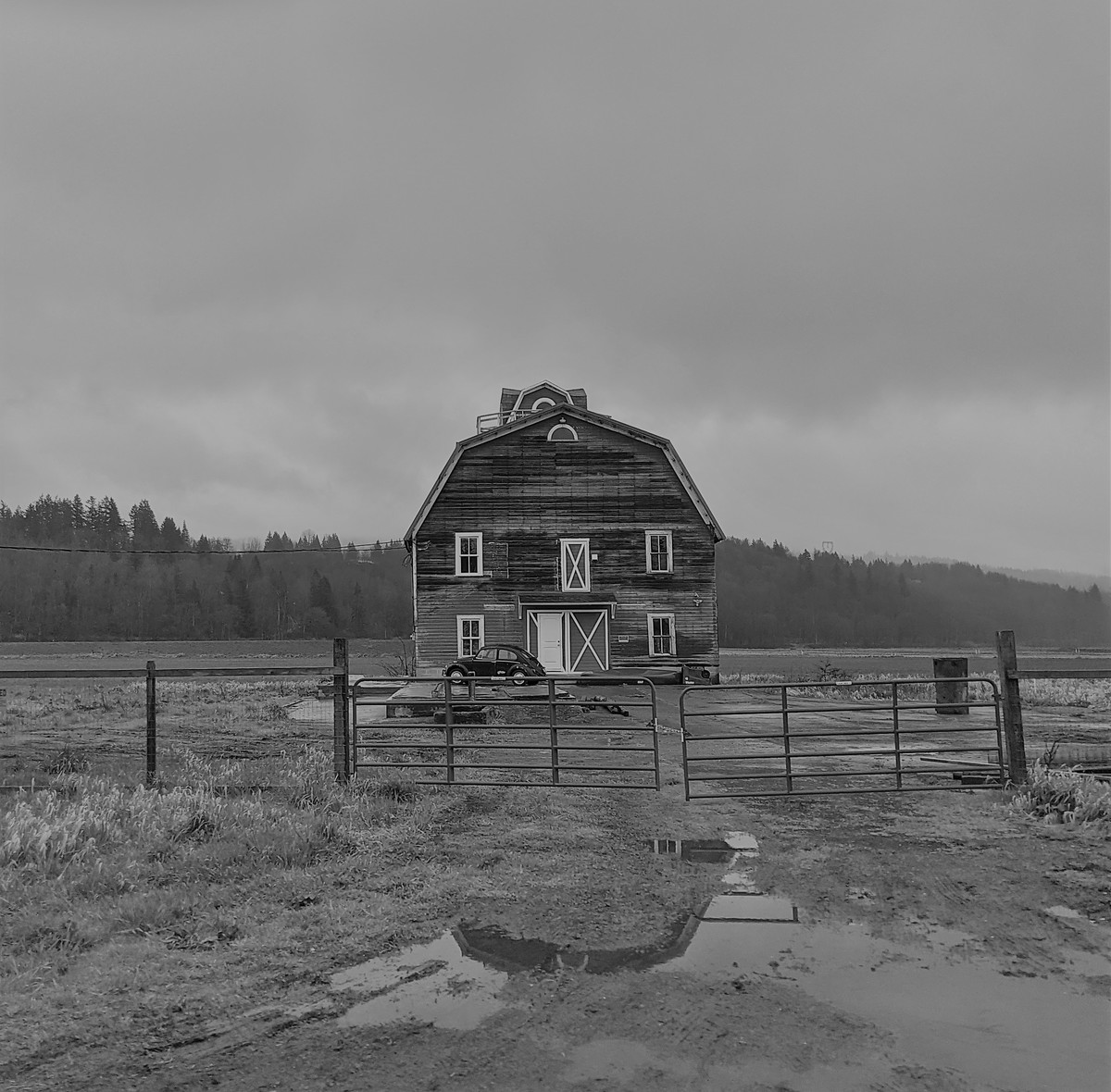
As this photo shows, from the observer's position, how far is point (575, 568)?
32438mm

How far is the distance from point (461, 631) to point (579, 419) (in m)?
9.02

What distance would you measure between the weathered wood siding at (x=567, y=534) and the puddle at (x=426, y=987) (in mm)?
26352

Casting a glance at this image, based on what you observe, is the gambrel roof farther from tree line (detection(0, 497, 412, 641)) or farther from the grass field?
tree line (detection(0, 497, 412, 641))

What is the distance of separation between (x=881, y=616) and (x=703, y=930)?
13637 centimetres

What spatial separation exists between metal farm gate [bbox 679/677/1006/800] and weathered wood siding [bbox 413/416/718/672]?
4.78 metres

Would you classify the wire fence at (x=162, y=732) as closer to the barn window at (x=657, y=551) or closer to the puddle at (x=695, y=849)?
the puddle at (x=695, y=849)

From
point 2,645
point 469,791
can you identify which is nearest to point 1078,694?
point 469,791

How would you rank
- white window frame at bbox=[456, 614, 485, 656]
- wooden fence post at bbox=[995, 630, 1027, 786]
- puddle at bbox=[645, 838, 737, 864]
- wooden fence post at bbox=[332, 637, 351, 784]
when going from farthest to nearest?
1. white window frame at bbox=[456, 614, 485, 656]
2. wooden fence post at bbox=[332, 637, 351, 784]
3. wooden fence post at bbox=[995, 630, 1027, 786]
4. puddle at bbox=[645, 838, 737, 864]

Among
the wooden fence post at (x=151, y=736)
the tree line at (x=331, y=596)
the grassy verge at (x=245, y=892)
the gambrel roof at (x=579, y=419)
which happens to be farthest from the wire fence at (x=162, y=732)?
the tree line at (x=331, y=596)

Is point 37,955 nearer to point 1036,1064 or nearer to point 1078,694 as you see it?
point 1036,1064

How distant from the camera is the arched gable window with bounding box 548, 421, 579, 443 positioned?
32.8 m

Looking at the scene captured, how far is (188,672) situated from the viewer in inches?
436

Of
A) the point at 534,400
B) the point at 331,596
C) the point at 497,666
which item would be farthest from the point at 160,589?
the point at 497,666

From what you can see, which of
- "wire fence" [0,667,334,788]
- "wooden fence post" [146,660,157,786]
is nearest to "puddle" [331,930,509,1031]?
"wire fence" [0,667,334,788]
